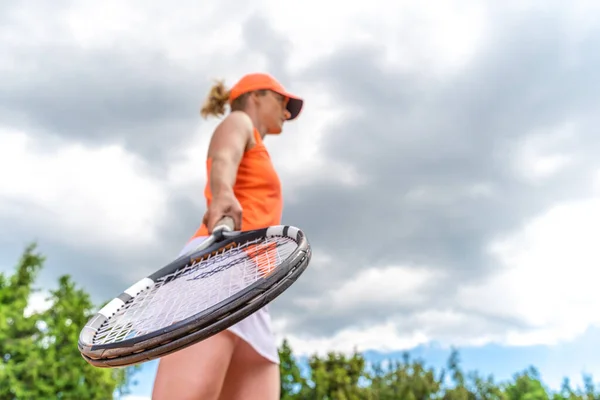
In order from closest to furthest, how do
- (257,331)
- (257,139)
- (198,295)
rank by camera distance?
(198,295) → (257,331) → (257,139)

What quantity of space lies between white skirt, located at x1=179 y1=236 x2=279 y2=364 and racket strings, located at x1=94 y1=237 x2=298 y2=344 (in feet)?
0.72

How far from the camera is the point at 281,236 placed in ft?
6.82

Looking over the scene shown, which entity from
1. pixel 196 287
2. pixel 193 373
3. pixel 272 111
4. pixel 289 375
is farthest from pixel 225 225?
pixel 289 375

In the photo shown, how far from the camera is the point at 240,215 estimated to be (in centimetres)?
232

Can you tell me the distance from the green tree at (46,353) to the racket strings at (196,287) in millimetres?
7969

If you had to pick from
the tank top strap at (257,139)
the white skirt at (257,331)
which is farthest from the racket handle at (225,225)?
the tank top strap at (257,139)

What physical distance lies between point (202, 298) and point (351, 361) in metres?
8.26

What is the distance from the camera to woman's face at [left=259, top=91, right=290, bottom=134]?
9.72ft

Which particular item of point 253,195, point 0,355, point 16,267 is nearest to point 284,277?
point 253,195

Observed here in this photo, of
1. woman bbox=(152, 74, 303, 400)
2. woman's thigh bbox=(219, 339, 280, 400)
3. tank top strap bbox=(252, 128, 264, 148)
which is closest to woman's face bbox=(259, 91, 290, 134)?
woman bbox=(152, 74, 303, 400)

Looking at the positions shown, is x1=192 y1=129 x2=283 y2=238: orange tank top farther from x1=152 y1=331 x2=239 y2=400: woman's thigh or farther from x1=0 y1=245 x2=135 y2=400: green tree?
x1=0 y1=245 x2=135 y2=400: green tree

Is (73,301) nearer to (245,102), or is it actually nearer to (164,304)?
(245,102)

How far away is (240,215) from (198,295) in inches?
20.2

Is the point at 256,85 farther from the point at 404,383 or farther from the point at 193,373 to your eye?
the point at 404,383
